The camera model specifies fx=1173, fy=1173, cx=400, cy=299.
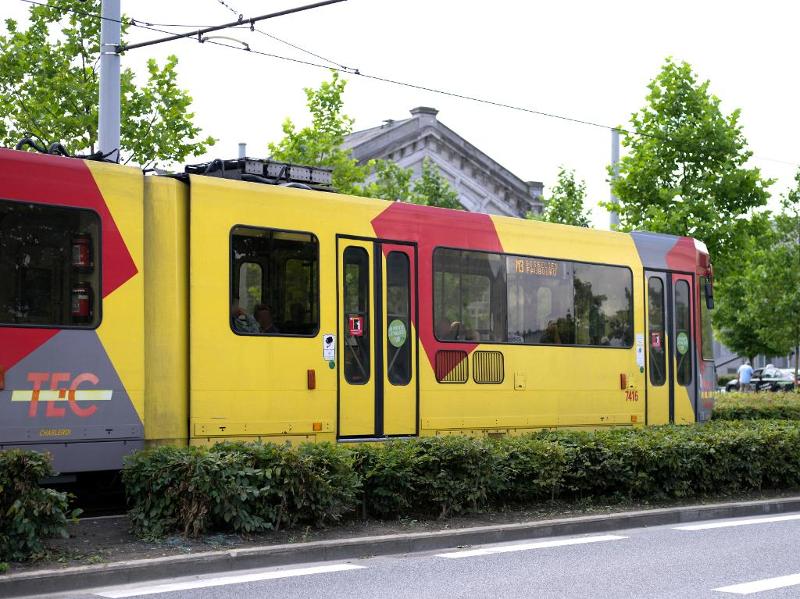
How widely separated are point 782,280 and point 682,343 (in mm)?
29686

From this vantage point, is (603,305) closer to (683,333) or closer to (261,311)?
(683,333)

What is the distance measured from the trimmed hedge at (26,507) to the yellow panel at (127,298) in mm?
2739

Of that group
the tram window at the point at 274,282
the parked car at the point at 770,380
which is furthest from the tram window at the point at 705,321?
the parked car at the point at 770,380

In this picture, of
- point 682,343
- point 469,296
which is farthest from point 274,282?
point 682,343

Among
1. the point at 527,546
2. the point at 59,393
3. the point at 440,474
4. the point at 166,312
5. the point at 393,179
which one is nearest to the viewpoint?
the point at 527,546

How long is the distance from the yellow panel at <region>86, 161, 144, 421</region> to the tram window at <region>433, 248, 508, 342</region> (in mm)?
4435

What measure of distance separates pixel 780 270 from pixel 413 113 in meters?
16.1

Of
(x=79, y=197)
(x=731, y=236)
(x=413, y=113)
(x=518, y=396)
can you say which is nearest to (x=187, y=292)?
(x=79, y=197)

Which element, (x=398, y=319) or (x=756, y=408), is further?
(x=756, y=408)

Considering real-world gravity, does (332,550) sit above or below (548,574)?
above

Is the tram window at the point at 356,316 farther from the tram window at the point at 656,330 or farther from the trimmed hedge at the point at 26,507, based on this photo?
the tram window at the point at 656,330

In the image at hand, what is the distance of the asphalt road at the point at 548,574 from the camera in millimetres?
8164

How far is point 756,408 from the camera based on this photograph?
2398cm

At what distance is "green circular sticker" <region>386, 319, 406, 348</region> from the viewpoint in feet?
46.8
